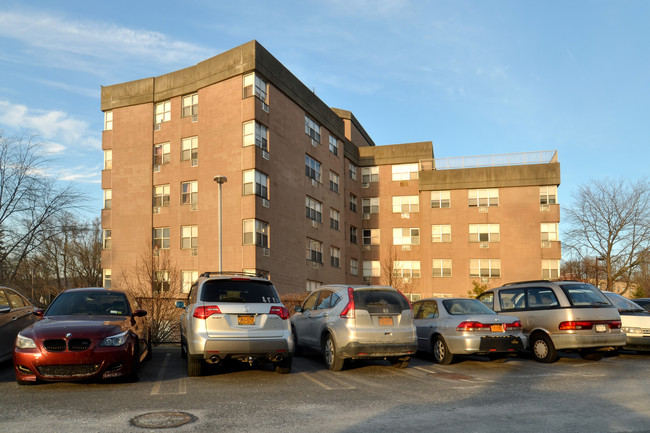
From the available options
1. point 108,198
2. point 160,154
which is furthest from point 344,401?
point 108,198

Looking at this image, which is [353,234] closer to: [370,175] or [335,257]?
[370,175]

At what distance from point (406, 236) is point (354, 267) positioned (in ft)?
16.4

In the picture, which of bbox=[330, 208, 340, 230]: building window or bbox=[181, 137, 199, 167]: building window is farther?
bbox=[330, 208, 340, 230]: building window

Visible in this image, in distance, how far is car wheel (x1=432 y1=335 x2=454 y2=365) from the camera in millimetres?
12930

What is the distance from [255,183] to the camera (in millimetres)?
31719

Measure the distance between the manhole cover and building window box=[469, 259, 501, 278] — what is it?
4100cm

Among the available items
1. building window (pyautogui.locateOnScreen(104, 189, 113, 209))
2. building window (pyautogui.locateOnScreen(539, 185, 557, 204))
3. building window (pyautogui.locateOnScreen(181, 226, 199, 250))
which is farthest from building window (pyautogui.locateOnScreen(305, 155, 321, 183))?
building window (pyautogui.locateOnScreen(539, 185, 557, 204))

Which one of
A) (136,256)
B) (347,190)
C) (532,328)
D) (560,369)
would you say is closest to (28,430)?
(560,369)

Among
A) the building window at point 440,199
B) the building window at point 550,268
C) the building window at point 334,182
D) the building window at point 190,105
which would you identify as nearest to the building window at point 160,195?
the building window at point 190,105

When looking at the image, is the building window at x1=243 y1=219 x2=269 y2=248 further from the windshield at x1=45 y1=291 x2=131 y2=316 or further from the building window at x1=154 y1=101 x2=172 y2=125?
the windshield at x1=45 y1=291 x2=131 y2=316

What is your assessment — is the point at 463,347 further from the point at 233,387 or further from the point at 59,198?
the point at 59,198

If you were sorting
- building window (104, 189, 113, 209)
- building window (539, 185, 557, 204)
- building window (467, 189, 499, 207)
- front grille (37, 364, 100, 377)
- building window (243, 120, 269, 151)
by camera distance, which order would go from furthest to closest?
building window (467, 189, 499, 207) < building window (539, 185, 557, 204) < building window (104, 189, 113, 209) < building window (243, 120, 269, 151) < front grille (37, 364, 100, 377)

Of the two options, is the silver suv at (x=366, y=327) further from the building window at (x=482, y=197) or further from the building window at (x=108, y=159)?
the building window at (x=482, y=197)

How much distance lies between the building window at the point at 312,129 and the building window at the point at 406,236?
480 inches
